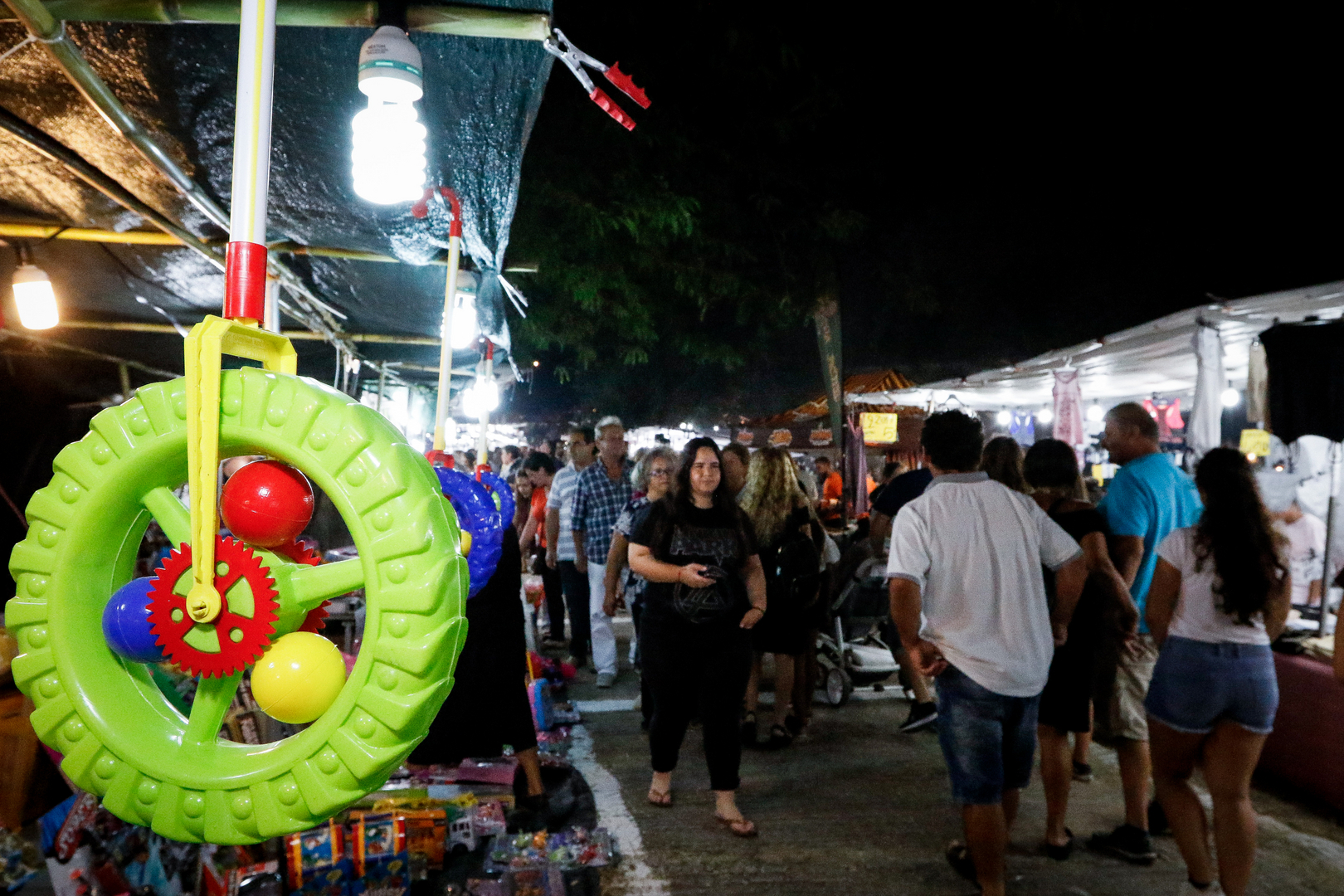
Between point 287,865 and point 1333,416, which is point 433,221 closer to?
point 287,865

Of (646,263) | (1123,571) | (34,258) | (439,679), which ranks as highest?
(646,263)

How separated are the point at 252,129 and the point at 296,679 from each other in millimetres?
664

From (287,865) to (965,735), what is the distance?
8.87 ft

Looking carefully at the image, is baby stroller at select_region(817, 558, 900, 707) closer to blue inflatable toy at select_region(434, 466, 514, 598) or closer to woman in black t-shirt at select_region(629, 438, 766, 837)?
woman in black t-shirt at select_region(629, 438, 766, 837)

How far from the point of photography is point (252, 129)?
3.08 ft

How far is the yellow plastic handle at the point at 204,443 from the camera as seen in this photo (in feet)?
2.77

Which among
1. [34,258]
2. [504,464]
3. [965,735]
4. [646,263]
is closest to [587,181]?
[646,263]

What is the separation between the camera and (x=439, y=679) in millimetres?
872

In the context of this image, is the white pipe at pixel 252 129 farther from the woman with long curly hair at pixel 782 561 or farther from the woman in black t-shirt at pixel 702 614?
the woman with long curly hair at pixel 782 561

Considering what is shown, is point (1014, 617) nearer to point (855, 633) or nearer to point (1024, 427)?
point (855, 633)

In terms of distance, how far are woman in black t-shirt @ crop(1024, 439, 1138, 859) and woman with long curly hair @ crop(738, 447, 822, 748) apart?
5.59 ft

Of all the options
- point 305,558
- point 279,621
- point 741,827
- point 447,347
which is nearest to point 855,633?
point 741,827

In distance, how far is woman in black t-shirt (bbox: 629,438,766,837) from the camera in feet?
13.1

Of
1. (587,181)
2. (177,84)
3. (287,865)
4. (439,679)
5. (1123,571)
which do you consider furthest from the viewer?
(587,181)
